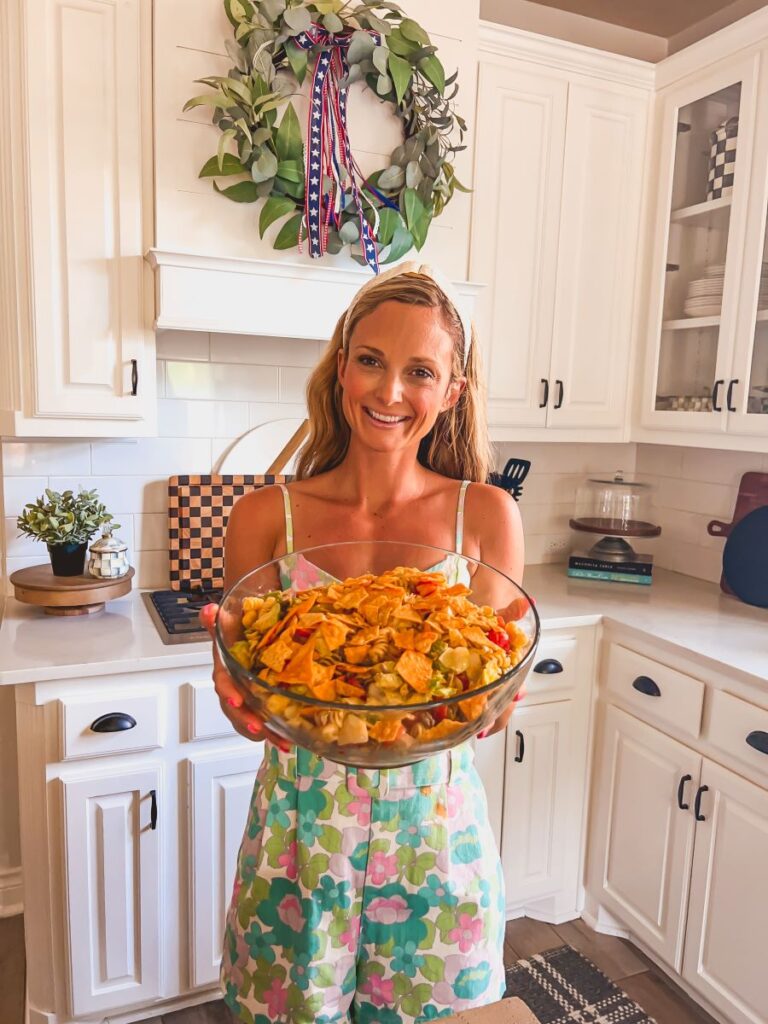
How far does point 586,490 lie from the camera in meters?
2.79

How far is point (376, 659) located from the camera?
2.43ft

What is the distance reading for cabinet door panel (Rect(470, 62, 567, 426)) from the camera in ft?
7.20

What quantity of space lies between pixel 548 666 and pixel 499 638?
4.49ft

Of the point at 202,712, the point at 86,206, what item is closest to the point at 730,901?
the point at 202,712

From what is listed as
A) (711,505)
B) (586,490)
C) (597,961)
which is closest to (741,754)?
(597,961)

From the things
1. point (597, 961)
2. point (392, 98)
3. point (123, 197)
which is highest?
point (392, 98)

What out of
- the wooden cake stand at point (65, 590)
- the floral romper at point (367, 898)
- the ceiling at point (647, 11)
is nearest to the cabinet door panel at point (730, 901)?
the floral romper at point (367, 898)

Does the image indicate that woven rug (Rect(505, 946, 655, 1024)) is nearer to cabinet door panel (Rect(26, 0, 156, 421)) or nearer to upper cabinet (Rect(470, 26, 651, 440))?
upper cabinet (Rect(470, 26, 651, 440))

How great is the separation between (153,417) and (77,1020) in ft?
4.59

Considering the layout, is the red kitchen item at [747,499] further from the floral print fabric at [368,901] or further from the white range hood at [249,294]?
the floral print fabric at [368,901]

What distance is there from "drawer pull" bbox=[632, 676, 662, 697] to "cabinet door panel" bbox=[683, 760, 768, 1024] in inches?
8.2

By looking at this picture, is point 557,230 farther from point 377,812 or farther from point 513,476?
point 377,812

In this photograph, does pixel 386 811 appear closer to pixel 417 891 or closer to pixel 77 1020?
pixel 417 891

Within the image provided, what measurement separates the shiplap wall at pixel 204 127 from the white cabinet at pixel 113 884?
1.23 metres
